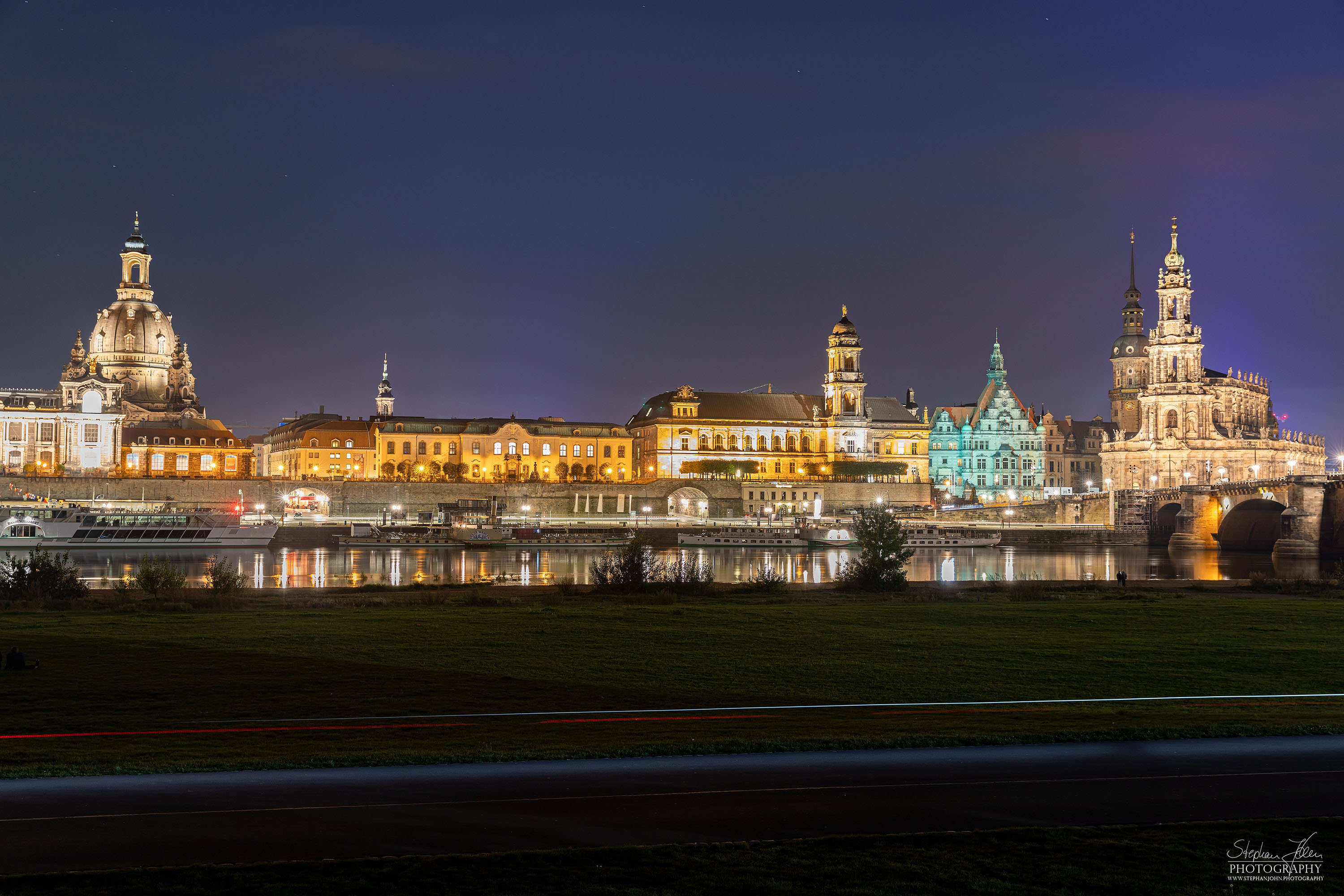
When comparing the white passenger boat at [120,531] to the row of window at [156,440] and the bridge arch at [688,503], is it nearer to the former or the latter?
the row of window at [156,440]

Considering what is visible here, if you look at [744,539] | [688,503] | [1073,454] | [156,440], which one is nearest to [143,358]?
[156,440]

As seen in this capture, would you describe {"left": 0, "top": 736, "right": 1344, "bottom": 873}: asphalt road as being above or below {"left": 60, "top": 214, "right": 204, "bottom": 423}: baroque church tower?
below

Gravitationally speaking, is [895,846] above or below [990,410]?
below

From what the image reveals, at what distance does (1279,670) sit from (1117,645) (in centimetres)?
356

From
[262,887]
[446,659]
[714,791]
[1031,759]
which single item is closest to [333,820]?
[262,887]

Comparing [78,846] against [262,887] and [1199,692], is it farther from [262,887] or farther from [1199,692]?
[1199,692]

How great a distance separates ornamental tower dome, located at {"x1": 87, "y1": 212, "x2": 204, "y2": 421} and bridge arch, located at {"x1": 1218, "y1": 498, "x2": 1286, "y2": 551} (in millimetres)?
112015

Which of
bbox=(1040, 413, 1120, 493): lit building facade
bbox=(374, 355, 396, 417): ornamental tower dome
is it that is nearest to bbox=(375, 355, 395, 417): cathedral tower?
bbox=(374, 355, 396, 417): ornamental tower dome

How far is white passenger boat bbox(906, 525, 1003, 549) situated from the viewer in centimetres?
8019

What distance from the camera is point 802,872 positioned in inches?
341

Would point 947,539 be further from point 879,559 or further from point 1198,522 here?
point 879,559

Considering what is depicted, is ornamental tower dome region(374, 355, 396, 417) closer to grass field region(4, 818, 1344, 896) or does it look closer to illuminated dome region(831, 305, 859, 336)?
illuminated dome region(831, 305, 859, 336)

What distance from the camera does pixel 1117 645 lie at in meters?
22.6

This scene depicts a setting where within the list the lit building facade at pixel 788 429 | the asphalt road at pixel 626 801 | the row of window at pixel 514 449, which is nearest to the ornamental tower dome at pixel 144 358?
the row of window at pixel 514 449
